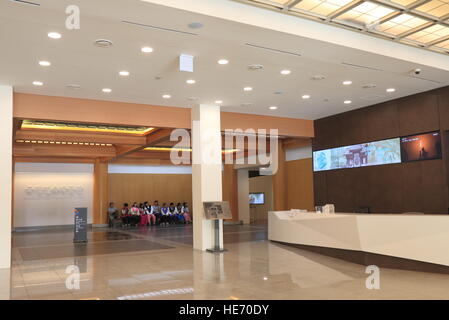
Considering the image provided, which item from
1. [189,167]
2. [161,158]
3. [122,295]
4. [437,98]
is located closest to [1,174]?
[122,295]

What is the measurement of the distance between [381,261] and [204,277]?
3.25m

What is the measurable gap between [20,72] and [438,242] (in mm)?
7843

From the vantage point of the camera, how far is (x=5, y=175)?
8.30 m

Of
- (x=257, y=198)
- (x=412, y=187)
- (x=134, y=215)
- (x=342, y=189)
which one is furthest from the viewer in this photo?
(x=257, y=198)

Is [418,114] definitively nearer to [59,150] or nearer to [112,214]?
[59,150]

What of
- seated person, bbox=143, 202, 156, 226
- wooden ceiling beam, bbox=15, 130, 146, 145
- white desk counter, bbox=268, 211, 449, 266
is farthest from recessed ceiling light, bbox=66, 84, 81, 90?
seated person, bbox=143, 202, 156, 226

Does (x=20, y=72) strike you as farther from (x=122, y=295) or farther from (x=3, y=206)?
(x=122, y=295)

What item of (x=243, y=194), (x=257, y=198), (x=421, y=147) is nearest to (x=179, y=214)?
(x=243, y=194)

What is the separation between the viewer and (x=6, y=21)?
5543 millimetres

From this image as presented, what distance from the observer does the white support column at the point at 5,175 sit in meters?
8.18

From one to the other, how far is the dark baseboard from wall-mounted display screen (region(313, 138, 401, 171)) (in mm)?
3361

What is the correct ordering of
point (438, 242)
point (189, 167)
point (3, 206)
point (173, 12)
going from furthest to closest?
point (189, 167) → point (3, 206) → point (438, 242) → point (173, 12)

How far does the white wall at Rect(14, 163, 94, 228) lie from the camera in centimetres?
1931
